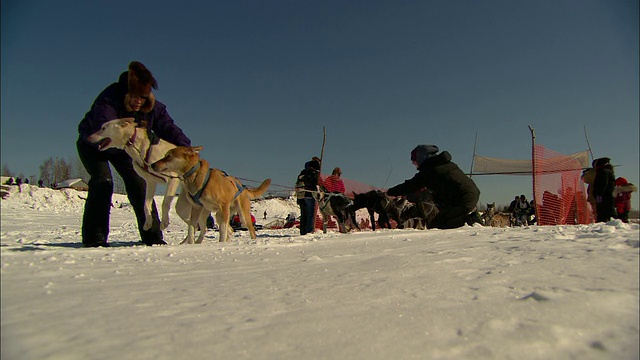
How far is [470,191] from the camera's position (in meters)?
5.36

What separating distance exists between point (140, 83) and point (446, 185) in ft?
13.8

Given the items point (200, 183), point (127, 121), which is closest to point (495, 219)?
point (200, 183)

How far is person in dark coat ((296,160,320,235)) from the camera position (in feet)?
25.2

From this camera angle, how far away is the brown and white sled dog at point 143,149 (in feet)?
11.4

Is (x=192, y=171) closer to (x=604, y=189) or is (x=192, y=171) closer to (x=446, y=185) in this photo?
(x=446, y=185)

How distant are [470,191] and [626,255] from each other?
4.28m

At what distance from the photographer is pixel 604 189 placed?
633 centimetres

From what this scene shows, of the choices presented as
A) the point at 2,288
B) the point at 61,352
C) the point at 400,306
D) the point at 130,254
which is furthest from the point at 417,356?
the point at 130,254

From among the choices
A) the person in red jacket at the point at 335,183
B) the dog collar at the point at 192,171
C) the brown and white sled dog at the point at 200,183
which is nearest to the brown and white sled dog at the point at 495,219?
the person in red jacket at the point at 335,183

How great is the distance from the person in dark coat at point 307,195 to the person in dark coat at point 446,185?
226 centimetres

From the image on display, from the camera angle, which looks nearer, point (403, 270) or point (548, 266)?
point (548, 266)

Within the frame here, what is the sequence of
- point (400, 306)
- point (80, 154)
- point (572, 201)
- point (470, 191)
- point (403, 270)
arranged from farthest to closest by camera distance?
point (572, 201) < point (470, 191) < point (80, 154) < point (403, 270) < point (400, 306)

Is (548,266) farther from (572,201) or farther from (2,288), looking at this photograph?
(572,201)

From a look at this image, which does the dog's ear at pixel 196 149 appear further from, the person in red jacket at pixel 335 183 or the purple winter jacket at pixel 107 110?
the person in red jacket at pixel 335 183
